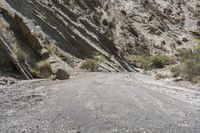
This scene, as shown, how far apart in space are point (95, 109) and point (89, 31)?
16632 mm

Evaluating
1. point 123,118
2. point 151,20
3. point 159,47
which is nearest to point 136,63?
point 159,47

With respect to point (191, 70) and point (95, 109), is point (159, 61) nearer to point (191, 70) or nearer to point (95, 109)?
point (191, 70)

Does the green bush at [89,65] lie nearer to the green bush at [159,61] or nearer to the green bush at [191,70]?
the green bush at [191,70]

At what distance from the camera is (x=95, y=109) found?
11641 millimetres

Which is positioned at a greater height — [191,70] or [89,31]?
[89,31]

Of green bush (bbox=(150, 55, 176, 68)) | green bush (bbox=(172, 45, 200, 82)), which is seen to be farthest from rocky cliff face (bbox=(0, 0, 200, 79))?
green bush (bbox=(172, 45, 200, 82))

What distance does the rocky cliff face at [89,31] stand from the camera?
67.5 feet

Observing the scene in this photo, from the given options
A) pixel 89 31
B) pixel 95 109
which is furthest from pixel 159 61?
pixel 95 109

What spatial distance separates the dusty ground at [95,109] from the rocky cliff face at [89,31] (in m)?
4.31

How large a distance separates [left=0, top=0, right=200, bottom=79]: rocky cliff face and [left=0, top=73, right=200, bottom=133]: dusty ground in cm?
431

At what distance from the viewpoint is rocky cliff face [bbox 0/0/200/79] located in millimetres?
20578

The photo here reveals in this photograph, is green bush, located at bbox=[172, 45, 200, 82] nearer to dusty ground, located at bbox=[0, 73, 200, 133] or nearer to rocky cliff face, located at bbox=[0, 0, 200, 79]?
rocky cliff face, located at bbox=[0, 0, 200, 79]

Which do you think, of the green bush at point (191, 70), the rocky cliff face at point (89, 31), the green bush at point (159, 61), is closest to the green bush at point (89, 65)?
the rocky cliff face at point (89, 31)

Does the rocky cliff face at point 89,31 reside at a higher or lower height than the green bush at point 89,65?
higher
